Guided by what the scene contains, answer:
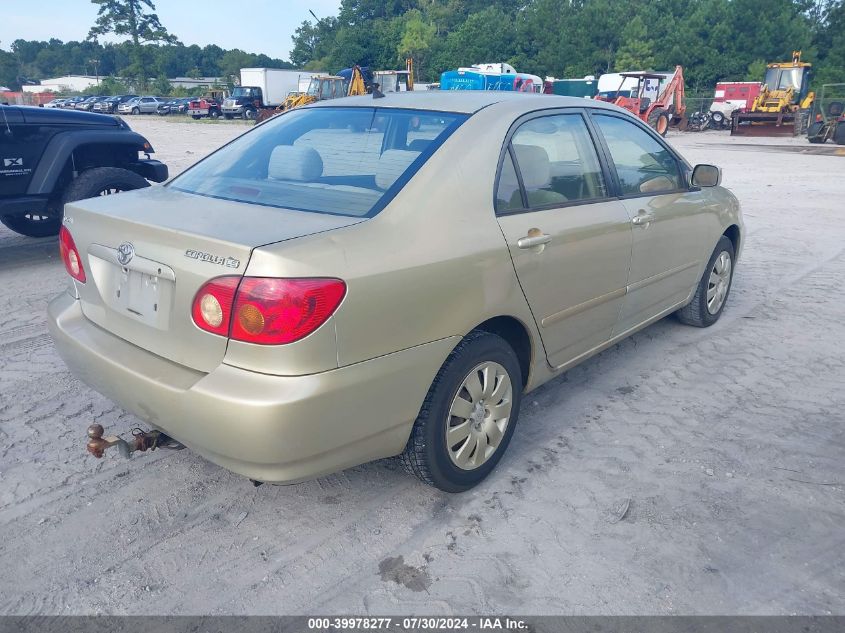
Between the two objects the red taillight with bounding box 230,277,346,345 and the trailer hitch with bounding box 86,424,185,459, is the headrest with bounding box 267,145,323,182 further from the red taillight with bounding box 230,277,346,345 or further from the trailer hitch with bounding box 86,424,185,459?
the trailer hitch with bounding box 86,424,185,459

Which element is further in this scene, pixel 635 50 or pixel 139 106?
pixel 635 50

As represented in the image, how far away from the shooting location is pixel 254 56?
118 meters

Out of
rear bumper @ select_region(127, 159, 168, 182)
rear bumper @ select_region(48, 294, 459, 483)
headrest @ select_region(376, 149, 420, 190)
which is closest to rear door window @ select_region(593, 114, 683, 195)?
headrest @ select_region(376, 149, 420, 190)

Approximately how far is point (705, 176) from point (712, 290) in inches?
40.8

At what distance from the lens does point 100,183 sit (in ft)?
21.0

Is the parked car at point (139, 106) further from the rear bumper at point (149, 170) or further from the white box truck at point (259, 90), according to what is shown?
the rear bumper at point (149, 170)

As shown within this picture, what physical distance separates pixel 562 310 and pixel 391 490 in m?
1.18

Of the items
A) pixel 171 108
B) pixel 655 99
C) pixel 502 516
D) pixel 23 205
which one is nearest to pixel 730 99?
pixel 655 99

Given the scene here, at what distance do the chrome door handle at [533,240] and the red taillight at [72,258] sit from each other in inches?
72.9

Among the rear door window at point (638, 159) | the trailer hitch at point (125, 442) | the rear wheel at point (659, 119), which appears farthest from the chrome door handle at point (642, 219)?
the rear wheel at point (659, 119)

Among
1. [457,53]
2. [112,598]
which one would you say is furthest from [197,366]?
[457,53]

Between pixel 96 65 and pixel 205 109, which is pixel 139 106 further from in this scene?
pixel 96 65

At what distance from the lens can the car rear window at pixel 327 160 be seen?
8.91 feet

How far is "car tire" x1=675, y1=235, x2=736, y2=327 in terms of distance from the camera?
4.91 m
